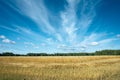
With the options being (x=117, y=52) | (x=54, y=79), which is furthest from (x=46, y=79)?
(x=117, y=52)

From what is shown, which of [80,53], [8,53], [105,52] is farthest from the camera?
[105,52]

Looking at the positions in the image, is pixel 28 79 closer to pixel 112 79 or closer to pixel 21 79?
pixel 21 79

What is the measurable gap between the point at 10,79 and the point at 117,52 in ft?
542

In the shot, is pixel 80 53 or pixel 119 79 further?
pixel 80 53

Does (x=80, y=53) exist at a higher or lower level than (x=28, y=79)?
higher

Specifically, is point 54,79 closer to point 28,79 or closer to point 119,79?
point 28,79

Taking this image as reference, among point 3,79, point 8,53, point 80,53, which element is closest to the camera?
point 3,79

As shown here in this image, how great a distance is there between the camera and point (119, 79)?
573 inches

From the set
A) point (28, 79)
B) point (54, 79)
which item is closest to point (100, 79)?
point (54, 79)

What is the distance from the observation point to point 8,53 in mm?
133000

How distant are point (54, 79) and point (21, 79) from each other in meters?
2.96

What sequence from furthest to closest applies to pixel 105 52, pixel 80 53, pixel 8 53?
pixel 105 52 → pixel 80 53 → pixel 8 53

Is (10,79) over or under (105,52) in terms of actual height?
under

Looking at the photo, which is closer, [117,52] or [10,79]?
[10,79]
